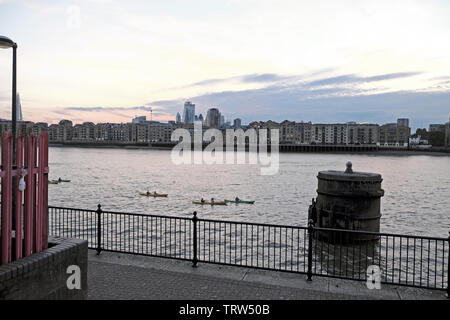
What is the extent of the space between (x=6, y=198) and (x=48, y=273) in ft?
4.52

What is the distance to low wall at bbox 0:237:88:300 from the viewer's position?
17.5 feet

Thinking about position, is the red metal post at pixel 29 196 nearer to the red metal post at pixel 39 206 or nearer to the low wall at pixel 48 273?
A: the red metal post at pixel 39 206

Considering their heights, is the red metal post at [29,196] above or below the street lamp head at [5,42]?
below

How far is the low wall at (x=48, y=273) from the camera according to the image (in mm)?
5324

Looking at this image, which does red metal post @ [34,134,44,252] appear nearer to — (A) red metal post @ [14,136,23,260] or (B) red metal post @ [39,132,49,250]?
(B) red metal post @ [39,132,49,250]

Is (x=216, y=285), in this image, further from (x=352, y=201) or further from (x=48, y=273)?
(x=352, y=201)

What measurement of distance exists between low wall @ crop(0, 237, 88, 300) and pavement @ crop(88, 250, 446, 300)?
1.47 metres

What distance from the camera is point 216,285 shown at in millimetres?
8461

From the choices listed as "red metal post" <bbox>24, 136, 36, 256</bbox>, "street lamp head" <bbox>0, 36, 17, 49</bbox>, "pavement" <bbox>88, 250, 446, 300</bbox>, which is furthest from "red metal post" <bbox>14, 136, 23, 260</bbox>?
"pavement" <bbox>88, 250, 446, 300</bbox>

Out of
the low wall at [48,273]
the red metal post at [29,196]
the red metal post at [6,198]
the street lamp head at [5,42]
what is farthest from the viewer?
the street lamp head at [5,42]

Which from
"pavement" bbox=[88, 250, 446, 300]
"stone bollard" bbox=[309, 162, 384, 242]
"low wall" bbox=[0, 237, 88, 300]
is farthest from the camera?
"stone bollard" bbox=[309, 162, 384, 242]

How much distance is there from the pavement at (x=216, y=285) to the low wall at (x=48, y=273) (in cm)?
147

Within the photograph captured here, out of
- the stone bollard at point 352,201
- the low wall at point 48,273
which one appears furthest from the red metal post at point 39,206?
the stone bollard at point 352,201
